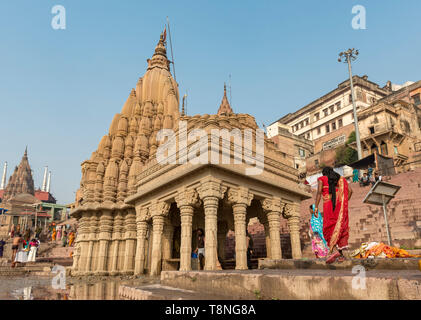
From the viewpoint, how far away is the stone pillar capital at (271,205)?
11.5 meters

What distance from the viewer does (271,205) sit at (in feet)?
38.0

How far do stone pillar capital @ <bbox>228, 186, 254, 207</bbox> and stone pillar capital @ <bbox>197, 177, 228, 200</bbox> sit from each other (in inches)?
20.0

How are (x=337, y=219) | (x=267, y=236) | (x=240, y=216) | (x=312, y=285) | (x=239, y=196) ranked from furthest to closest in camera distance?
(x=267, y=236) < (x=239, y=196) < (x=240, y=216) < (x=337, y=219) < (x=312, y=285)

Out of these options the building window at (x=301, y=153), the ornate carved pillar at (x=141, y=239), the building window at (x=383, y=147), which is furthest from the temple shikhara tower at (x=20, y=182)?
the building window at (x=383, y=147)

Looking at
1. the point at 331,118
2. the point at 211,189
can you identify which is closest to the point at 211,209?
the point at 211,189

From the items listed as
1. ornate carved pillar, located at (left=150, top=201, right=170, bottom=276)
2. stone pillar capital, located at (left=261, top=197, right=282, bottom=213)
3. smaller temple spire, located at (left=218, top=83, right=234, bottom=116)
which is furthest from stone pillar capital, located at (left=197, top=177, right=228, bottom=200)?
smaller temple spire, located at (left=218, top=83, right=234, bottom=116)

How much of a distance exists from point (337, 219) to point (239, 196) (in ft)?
17.0

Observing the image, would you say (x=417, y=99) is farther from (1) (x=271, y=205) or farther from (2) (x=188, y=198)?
(2) (x=188, y=198)

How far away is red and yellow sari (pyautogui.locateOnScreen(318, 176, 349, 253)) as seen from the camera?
5121 mm

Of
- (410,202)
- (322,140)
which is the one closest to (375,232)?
(410,202)

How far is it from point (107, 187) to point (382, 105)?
3014 cm

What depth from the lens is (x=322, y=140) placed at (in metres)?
45.7

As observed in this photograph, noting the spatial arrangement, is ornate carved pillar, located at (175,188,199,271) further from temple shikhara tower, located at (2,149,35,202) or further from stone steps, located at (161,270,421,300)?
temple shikhara tower, located at (2,149,35,202)
